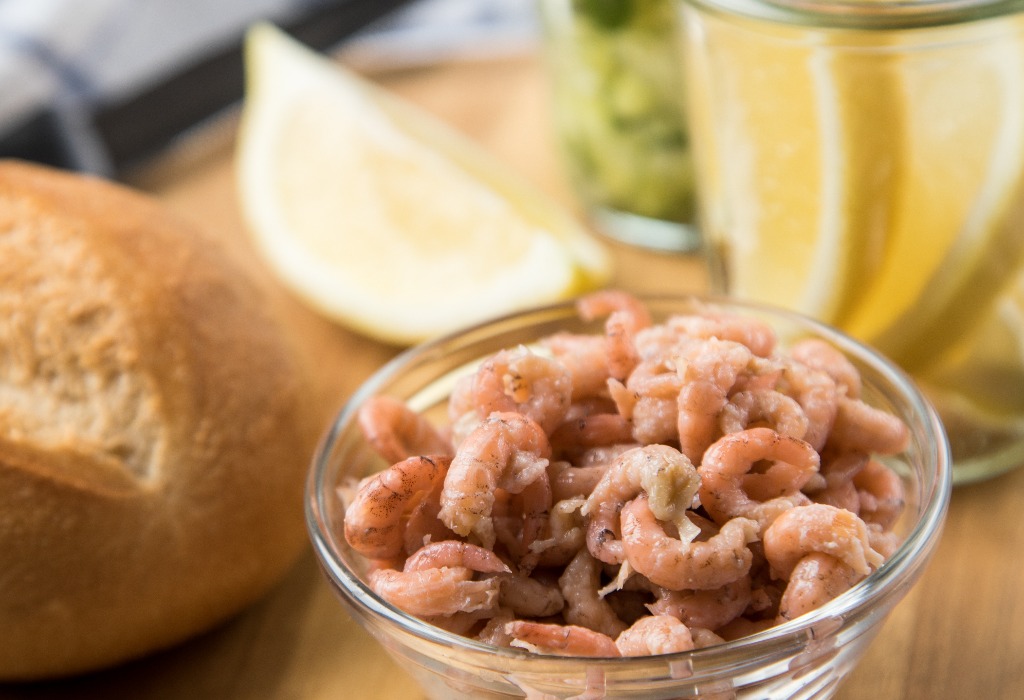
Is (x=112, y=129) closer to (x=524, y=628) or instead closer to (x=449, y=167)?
(x=449, y=167)

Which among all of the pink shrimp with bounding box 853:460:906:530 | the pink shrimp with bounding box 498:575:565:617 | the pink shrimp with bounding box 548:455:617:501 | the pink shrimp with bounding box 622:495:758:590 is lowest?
the pink shrimp with bounding box 853:460:906:530

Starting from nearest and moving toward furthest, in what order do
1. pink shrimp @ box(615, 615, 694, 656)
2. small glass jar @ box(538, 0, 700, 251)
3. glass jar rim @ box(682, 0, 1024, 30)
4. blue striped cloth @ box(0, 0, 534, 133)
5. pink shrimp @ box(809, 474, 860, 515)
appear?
1. pink shrimp @ box(615, 615, 694, 656)
2. pink shrimp @ box(809, 474, 860, 515)
3. glass jar rim @ box(682, 0, 1024, 30)
4. small glass jar @ box(538, 0, 700, 251)
5. blue striped cloth @ box(0, 0, 534, 133)

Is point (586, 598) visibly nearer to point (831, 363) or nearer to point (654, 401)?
point (654, 401)

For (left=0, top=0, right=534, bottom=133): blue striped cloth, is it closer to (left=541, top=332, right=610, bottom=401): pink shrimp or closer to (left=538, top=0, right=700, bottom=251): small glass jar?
(left=538, top=0, right=700, bottom=251): small glass jar

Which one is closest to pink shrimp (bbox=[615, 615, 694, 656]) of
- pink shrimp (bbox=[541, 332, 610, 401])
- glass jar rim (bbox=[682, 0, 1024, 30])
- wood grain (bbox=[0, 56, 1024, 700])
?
pink shrimp (bbox=[541, 332, 610, 401])

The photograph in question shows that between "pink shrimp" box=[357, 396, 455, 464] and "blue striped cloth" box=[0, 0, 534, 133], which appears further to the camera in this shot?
"blue striped cloth" box=[0, 0, 534, 133]

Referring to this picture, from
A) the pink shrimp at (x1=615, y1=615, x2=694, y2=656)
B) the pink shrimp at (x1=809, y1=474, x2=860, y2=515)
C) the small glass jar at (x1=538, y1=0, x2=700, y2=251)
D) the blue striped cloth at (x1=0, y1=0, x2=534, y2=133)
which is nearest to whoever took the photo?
the pink shrimp at (x1=615, y1=615, x2=694, y2=656)

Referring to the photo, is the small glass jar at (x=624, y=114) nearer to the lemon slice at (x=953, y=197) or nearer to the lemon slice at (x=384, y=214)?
the lemon slice at (x=384, y=214)

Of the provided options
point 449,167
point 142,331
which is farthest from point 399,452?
point 449,167

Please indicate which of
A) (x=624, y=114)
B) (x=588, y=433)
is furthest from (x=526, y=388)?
(x=624, y=114)
